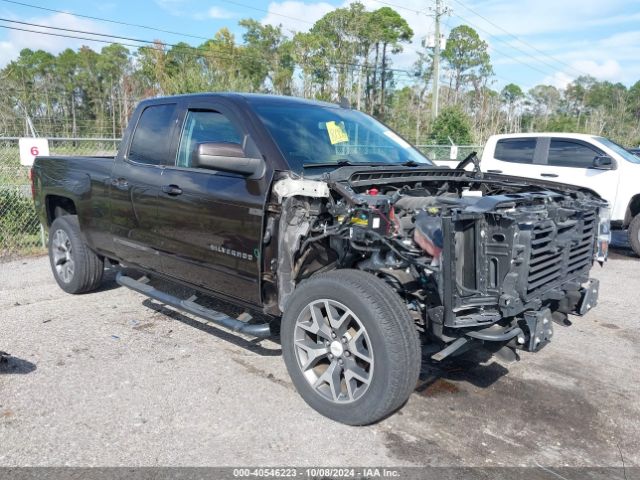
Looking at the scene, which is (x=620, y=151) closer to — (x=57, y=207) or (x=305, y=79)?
(x=57, y=207)

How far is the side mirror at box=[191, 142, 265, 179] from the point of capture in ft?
11.6

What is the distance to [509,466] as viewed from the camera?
2891 millimetres

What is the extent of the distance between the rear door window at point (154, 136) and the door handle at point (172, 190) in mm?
277

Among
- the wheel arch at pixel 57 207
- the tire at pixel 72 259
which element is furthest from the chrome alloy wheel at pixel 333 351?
the wheel arch at pixel 57 207

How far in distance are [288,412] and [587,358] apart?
2.55 metres

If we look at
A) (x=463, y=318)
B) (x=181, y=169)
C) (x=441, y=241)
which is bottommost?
(x=463, y=318)

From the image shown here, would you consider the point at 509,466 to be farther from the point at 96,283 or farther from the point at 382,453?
the point at 96,283

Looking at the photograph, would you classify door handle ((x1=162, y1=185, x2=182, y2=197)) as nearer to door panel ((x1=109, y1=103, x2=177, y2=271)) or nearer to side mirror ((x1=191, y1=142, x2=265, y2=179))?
door panel ((x1=109, y1=103, x2=177, y2=271))

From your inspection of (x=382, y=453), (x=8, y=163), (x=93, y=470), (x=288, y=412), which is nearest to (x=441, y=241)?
(x=382, y=453)

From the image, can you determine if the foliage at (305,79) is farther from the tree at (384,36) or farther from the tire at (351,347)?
the tire at (351,347)

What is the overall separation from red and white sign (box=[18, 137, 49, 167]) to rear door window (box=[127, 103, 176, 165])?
3.85m

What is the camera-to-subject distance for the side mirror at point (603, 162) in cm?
859

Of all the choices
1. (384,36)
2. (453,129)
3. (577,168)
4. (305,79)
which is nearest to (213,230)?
(577,168)

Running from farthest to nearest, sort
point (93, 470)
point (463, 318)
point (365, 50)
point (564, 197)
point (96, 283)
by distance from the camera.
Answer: point (365, 50)
point (96, 283)
point (564, 197)
point (463, 318)
point (93, 470)
